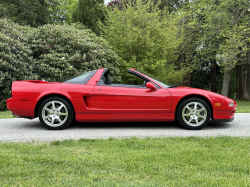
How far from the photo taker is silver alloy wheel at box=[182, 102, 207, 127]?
5.36 metres

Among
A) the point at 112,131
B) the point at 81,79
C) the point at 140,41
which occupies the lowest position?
the point at 112,131

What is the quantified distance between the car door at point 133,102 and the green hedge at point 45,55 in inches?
254

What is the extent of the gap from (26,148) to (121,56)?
11.3 meters

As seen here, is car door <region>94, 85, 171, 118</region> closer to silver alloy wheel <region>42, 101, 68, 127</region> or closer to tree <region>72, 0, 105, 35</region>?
silver alloy wheel <region>42, 101, 68, 127</region>

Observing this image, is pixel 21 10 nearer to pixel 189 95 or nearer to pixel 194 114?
pixel 189 95

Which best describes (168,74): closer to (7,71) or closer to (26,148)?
(7,71)

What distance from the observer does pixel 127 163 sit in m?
3.06

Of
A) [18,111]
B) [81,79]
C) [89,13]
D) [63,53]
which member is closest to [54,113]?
[18,111]

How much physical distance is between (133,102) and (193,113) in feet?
4.17

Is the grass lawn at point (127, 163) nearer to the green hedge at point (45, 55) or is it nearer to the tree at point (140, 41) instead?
the green hedge at point (45, 55)

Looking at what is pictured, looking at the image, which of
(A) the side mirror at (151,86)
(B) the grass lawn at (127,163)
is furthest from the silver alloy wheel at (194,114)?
(B) the grass lawn at (127,163)

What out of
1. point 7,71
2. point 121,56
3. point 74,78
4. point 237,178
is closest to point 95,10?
point 121,56

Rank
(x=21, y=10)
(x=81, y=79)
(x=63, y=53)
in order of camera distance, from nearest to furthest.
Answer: (x=81, y=79)
(x=63, y=53)
(x=21, y=10)

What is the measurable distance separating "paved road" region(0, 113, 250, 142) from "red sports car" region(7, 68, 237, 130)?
0.78ft
